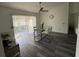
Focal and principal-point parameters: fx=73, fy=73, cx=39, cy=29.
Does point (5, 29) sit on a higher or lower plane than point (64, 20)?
lower

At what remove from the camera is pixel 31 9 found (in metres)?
3.27

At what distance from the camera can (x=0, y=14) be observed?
2.18 meters

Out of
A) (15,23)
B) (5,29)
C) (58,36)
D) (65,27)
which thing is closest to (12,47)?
(5,29)

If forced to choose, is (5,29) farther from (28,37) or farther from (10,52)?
(28,37)

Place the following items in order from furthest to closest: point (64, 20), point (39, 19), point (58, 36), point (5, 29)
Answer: point (64, 20), point (58, 36), point (39, 19), point (5, 29)

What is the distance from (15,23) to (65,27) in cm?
298

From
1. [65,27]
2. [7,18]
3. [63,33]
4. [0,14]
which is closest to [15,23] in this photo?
[7,18]

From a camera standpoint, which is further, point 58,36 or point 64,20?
point 64,20

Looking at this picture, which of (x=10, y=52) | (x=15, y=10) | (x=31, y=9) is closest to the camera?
(x=10, y=52)

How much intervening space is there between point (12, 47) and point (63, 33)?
2.91 metres

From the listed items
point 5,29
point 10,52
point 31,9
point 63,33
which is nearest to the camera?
point 10,52

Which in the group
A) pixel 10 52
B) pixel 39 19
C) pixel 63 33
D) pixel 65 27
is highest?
pixel 39 19

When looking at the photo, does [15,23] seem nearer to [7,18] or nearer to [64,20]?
[7,18]

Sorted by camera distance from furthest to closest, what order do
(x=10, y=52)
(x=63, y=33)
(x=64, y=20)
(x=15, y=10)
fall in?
1. (x=64, y=20)
2. (x=63, y=33)
3. (x=15, y=10)
4. (x=10, y=52)
